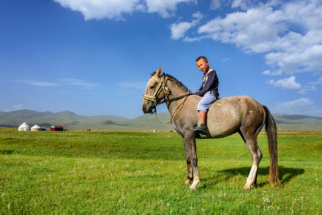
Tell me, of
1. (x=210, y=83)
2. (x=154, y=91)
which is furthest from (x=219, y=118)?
(x=154, y=91)

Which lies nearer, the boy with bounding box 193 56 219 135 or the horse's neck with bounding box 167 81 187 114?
the boy with bounding box 193 56 219 135

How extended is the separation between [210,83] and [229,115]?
1.52 metres

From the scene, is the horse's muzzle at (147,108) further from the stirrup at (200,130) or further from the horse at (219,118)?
the stirrup at (200,130)

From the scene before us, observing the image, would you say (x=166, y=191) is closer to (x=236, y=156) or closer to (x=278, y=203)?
(x=278, y=203)

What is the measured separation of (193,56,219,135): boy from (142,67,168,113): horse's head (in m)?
1.50

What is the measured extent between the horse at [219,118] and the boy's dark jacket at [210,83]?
396 mm

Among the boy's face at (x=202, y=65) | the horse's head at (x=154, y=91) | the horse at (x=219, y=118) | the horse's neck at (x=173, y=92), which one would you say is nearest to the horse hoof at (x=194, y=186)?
the horse at (x=219, y=118)

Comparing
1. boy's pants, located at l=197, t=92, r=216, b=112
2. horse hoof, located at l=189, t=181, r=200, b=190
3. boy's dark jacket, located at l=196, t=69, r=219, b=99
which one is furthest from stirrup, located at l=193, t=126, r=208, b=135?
horse hoof, located at l=189, t=181, r=200, b=190

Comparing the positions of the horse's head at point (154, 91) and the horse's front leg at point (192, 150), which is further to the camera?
the horse's head at point (154, 91)

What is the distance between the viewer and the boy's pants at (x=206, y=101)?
309 inches

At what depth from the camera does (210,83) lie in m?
7.99

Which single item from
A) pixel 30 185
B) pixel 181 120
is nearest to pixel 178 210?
pixel 181 120

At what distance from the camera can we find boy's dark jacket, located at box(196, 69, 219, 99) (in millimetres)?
8010

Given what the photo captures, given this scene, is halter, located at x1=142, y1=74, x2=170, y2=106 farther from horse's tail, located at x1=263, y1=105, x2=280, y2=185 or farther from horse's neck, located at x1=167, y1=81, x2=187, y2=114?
horse's tail, located at x1=263, y1=105, x2=280, y2=185
